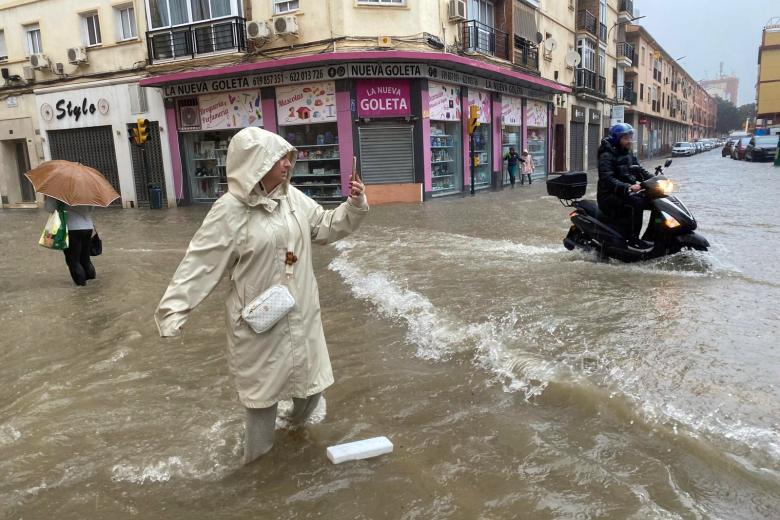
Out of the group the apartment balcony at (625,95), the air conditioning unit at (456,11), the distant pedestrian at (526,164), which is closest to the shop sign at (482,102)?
the air conditioning unit at (456,11)

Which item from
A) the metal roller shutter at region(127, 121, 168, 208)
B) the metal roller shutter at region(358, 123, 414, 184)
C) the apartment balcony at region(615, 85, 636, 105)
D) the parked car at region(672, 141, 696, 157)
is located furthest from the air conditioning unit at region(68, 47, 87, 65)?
the parked car at region(672, 141, 696, 157)

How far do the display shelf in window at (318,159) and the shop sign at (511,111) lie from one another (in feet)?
26.3

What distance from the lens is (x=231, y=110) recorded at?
1905cm

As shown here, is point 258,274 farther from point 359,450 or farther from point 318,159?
point 318,159

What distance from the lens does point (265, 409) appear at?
3.13 m

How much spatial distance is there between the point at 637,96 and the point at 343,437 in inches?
1853

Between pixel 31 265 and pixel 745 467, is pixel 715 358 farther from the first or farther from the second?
pixel 31 265

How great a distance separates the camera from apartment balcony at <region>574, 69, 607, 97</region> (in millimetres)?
31359

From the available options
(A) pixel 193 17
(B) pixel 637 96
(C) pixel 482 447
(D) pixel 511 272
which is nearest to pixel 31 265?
(D) pixel 511 272

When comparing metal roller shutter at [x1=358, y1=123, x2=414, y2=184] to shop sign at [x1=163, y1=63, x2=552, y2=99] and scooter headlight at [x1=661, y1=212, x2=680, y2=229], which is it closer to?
shop sign at [x1=163, y1=63, x2=552, y2=99]

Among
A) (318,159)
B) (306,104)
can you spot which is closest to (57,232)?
(306,104)

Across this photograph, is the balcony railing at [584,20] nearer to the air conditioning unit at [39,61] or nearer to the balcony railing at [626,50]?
the balcony railing at [626,50]

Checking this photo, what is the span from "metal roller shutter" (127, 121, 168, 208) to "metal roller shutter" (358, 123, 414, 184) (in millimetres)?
7602

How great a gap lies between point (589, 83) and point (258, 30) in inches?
866
